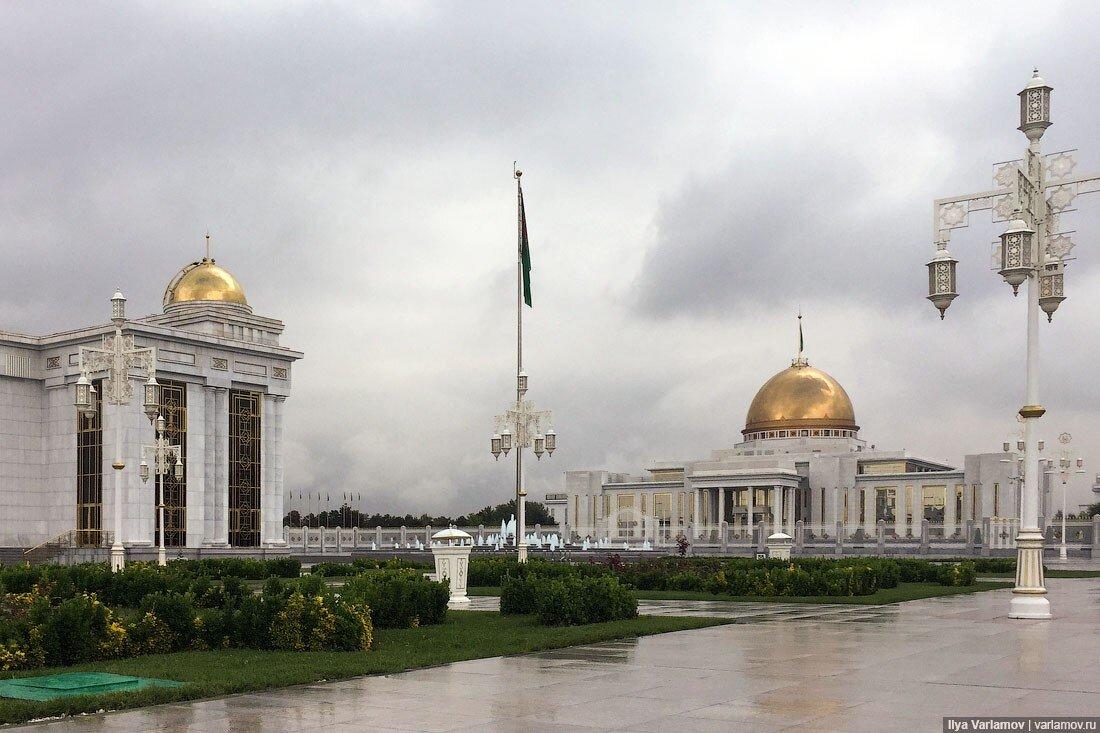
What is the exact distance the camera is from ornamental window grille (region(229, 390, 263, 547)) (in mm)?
59500

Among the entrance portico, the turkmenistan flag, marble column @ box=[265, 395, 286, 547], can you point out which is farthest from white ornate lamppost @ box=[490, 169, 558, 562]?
the entrance portico

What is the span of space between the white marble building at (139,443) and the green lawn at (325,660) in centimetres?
3981

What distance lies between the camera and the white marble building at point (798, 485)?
80062mm

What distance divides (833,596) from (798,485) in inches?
2429

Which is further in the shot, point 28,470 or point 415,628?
point 28,470

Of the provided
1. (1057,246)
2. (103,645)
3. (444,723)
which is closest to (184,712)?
(444,723)

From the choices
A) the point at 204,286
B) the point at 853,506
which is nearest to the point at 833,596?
the point at 204,286

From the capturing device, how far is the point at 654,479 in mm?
96250

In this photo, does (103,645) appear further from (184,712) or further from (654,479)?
(654,479)

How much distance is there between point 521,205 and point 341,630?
78.9 ft

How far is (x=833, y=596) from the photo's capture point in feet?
84.6

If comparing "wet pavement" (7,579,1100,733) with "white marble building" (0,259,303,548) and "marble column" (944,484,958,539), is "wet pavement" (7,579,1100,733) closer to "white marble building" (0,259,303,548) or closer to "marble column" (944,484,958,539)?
"white marble building" (0,259,303,548)

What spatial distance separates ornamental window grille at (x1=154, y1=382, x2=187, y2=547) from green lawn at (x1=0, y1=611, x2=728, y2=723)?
131 feet

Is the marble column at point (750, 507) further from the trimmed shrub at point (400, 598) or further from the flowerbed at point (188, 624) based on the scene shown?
the flowerbed at point (188, 624)
